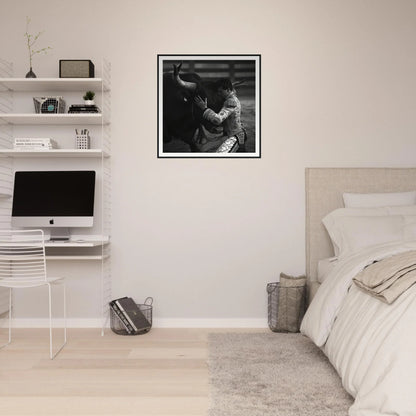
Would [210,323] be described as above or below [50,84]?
below

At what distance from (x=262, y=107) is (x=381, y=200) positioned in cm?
116

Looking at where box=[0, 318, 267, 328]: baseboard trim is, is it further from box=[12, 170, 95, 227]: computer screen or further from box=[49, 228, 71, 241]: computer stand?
box=[12, 170, 95, 227]: computer screen

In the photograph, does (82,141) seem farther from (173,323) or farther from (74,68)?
(173,323)

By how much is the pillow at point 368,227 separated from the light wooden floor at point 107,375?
120 cm

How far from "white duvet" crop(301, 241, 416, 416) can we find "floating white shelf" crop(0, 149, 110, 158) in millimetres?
1979

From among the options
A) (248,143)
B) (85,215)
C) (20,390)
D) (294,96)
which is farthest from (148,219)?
(20,390)

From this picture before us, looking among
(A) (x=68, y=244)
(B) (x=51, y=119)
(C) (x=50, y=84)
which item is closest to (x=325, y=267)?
(A) (x=68, y=244)

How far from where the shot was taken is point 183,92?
4301 millimetres

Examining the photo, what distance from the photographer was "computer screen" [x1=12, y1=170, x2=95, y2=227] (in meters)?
4.10

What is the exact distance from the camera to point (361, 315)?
2.61 metres

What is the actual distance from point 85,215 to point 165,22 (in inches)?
64.8

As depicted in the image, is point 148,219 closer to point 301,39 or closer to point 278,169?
point 278,169

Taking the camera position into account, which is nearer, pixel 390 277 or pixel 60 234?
pixel 390 277

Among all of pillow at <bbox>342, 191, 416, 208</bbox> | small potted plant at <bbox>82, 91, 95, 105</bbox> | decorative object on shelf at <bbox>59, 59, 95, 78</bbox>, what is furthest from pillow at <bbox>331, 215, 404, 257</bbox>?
decorative object on shelf at <bbox>59, 59, 95, 78</bbox>
